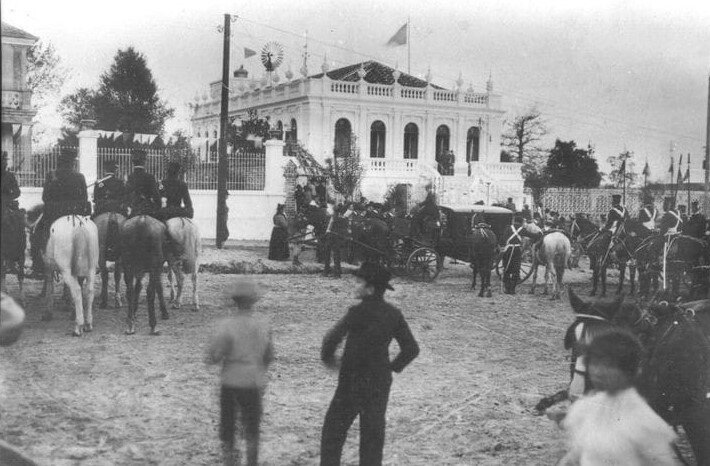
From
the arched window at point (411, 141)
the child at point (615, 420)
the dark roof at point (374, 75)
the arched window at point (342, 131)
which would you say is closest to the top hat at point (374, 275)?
the child at point (615, 420)

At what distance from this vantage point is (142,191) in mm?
11453

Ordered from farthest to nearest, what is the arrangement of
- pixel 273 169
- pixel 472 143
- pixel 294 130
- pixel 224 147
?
pixel 472 143 < pixel 294 130 < pixel 273 169 < pixel 224 147

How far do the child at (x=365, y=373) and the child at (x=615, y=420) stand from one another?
1342mm

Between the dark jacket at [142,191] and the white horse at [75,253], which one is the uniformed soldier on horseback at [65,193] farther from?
the dark jacket at [142,191]

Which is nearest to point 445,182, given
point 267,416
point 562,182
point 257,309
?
point 562,182

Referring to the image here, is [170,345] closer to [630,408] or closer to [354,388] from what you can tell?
[354,388]

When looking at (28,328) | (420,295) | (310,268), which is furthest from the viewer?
(310,268)

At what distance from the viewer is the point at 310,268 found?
2011cm

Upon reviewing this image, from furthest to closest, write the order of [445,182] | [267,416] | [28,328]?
1. [445,182]
2. [28,328]
3. [267,416]

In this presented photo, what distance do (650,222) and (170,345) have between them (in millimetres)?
11374

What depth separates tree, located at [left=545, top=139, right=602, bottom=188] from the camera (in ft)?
169

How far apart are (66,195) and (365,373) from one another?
22.2 ft

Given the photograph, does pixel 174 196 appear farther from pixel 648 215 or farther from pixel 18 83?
pixel 18 83

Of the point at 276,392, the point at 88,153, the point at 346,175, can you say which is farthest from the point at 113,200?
the point at 346,175
